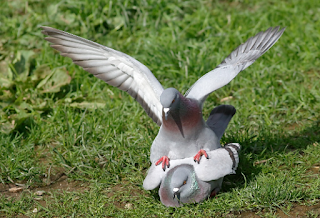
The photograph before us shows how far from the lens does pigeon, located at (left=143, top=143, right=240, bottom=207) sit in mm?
3654

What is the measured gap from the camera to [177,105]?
12.0 feet

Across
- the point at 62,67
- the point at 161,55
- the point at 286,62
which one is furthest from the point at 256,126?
the point at 62,67

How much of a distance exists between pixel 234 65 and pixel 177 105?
2.74 feet

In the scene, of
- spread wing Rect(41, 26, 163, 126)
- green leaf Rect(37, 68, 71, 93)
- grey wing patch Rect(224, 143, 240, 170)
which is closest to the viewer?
grey wing patch Rect(224, 143, 240, 170)

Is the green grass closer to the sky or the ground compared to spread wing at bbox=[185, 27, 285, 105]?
closer to the ground

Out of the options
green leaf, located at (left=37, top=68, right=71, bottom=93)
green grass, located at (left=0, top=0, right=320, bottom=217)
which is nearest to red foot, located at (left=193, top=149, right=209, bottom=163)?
green grass, located at (left=0, top=0, right=320, bottom=217)

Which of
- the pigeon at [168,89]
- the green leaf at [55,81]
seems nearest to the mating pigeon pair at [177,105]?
the pigeon at [168,89]

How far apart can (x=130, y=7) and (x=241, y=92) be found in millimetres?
2305

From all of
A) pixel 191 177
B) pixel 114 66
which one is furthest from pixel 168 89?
pixel 114 66

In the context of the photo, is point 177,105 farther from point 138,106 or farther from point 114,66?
point 138,106

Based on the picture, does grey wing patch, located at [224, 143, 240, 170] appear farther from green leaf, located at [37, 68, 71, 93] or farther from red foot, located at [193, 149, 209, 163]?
green leaf, located at [37, 68, 71, 93]

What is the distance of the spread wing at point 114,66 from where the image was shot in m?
4.12

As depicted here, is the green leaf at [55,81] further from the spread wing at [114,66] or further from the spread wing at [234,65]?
the spread wing at [234,65]

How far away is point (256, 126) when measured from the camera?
16.4 ft
